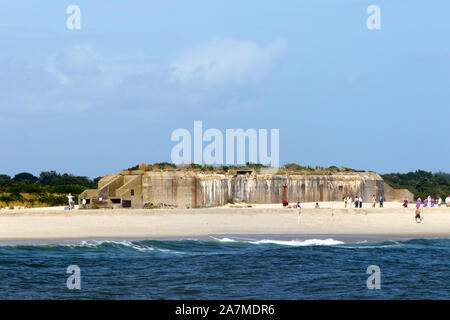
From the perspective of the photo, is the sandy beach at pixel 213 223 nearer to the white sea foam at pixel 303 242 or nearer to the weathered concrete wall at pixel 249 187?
the white sea foam at pixel 303 242

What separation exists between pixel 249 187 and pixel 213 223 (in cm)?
1008

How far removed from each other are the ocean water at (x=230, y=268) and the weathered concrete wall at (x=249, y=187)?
9.40m

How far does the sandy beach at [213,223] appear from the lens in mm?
33625

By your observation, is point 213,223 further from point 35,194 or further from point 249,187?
point 35,194

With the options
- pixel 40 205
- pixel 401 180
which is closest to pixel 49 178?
pixel 40 205

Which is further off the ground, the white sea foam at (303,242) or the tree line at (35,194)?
the tree line at (35,194)

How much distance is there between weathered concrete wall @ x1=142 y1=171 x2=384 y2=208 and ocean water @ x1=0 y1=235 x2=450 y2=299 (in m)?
9.40

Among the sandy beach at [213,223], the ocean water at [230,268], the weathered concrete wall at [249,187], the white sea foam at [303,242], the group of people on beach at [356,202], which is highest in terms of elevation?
the weathered concrete wall at [249,187]

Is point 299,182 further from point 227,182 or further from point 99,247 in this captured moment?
point 99,247

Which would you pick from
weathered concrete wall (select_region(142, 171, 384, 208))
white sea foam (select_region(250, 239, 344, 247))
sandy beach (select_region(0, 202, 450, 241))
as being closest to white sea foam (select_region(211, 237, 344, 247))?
white sea foam (select_region(250, 239, 344, 247))

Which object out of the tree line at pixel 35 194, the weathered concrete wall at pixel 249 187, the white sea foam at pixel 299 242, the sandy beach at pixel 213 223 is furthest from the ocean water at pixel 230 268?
the tree line at pixel 35 194

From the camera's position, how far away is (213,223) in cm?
3631
